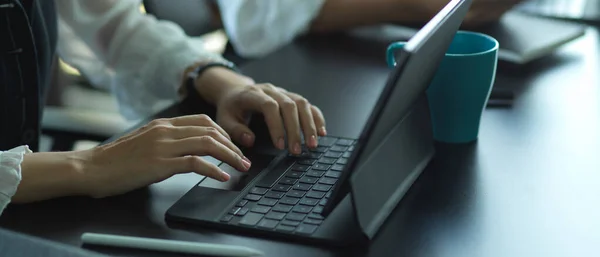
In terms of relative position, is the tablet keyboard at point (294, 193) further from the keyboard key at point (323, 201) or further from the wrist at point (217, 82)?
the wrist at point (217, 82)

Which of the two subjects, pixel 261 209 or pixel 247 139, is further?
pixel 247 139

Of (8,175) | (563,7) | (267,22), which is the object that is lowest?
(563,7)

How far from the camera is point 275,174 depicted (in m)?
0.85

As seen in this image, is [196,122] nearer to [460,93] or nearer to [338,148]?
[338,148]

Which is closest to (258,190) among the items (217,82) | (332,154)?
(332,154)

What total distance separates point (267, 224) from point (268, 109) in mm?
261

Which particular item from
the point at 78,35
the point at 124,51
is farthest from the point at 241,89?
the point at 78,35

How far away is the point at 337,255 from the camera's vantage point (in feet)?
2.24

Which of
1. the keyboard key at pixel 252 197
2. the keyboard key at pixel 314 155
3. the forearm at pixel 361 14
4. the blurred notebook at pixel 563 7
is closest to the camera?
the keyboard key at pixel 252 197

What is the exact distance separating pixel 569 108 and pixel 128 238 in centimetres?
66

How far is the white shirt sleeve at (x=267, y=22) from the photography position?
142cm

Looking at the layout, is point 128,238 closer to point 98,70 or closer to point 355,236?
point 355,236

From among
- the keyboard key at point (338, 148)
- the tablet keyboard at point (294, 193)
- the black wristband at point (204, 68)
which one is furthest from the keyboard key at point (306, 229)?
the black wristband at point (204, 68)

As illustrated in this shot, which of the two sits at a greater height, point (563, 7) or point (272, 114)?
point (272, 114)
